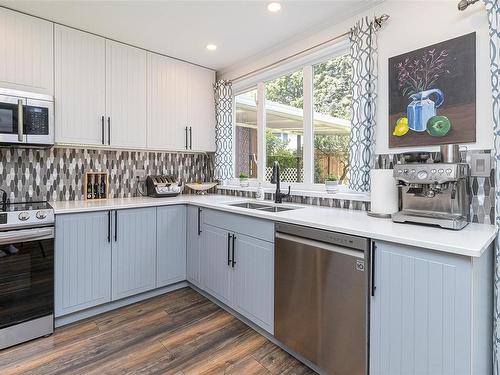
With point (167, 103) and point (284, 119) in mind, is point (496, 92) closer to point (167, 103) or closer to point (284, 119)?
point (284, 119)

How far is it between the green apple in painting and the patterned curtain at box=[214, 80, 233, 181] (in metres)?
2.25

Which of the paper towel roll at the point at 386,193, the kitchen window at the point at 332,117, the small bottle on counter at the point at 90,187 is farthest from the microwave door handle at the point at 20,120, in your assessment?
the paper towel roll at the point at 386,193

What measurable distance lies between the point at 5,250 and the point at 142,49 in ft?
7.32

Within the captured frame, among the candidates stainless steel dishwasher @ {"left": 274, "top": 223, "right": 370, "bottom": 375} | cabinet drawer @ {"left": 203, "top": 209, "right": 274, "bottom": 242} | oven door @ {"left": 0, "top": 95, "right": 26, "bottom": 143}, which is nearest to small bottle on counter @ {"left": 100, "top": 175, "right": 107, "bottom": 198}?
oven door @ {"left": 0, "top": 95, "right": 26, "bottom": 143}

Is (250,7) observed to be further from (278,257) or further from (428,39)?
(278,257)

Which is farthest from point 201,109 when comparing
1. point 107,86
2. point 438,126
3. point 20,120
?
point 438,126

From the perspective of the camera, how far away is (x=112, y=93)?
2.87m

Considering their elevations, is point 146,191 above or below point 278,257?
above

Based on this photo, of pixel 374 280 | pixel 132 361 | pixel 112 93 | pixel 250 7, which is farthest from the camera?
pixel 112 93

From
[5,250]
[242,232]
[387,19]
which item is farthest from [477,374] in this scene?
[5,250]

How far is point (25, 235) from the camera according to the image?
6.75 ft

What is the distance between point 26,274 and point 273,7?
2715 millimetres

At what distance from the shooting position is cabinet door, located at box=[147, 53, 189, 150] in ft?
10.3

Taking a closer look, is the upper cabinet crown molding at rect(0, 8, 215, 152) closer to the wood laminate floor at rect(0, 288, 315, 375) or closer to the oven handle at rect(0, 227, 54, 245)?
the oven handle at rect(0, 227, 54, 245)
